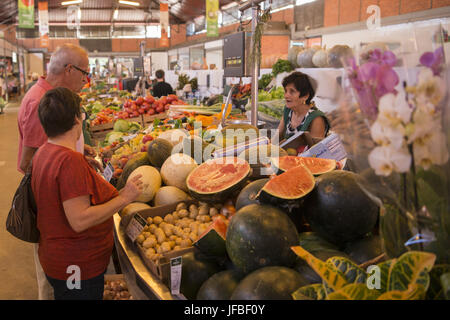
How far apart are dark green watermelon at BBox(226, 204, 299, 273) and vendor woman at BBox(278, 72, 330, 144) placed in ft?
7.17

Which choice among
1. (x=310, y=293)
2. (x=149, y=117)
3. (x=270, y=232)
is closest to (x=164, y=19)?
(x=149, y=117)

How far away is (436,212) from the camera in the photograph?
37.5 inches

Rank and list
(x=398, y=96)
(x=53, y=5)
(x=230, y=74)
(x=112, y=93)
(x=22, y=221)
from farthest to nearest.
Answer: (x=53, y=5)
(x=112, y=93)
(x=230, y=74)
(x=22, y=221)
(x=398, y=96)

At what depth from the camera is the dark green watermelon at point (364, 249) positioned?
53.6 inches

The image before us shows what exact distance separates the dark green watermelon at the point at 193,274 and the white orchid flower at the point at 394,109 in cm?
92

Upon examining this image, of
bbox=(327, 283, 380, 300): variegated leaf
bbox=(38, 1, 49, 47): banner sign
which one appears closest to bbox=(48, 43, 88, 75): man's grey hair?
bbox=(327, 283, 380, 300): variegated leaf

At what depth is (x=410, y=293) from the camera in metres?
0.91

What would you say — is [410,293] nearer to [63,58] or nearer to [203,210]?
[203,210]

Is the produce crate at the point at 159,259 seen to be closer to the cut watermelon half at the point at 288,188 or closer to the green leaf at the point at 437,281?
the cut watermelon half at the point at 288,188

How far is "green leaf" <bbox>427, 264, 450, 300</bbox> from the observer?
0.97 meters

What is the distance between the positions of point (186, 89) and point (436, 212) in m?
9.30

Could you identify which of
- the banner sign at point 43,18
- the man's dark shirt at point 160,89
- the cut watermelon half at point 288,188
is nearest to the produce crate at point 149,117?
the man's dark shirt at point 160,89

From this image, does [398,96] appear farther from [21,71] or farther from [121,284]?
[21,71]

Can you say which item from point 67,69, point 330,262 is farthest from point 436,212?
point 67,69
